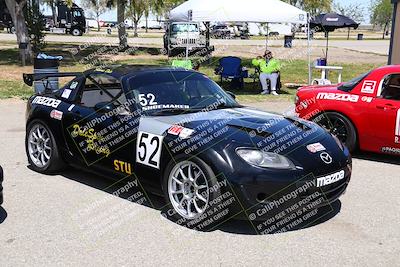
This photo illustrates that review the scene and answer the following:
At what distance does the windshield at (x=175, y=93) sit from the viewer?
185 inches

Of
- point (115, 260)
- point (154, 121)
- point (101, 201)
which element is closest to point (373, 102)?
point (154, 121)

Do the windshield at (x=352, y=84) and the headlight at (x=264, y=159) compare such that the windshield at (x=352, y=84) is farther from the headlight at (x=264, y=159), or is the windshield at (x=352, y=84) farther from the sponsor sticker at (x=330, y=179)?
the headlight at (x=264, y=159)

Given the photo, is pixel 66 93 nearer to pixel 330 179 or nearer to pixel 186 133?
pixel 186 133

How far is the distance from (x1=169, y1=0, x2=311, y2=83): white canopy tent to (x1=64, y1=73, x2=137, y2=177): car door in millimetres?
9158

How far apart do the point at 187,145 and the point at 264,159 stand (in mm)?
674

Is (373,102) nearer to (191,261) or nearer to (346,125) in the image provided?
(346,125)

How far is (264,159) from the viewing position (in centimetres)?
388

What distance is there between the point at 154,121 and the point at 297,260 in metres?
1.83

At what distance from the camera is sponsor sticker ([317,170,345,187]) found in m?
3.99

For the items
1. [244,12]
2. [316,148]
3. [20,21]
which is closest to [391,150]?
[316,148]

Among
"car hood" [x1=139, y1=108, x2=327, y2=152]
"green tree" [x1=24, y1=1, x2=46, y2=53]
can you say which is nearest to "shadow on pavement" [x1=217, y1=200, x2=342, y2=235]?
"car hood" [x1=139, y1=108, x2=327, y2=152]

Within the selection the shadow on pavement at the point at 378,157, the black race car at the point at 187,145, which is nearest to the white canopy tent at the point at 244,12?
the shadow on pavement at the point at 378,157

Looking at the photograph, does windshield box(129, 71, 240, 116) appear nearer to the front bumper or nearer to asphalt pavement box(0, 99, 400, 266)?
asphalt pavement box(0, 99, 400, 266)

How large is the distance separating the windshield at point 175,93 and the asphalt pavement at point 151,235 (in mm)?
1031
